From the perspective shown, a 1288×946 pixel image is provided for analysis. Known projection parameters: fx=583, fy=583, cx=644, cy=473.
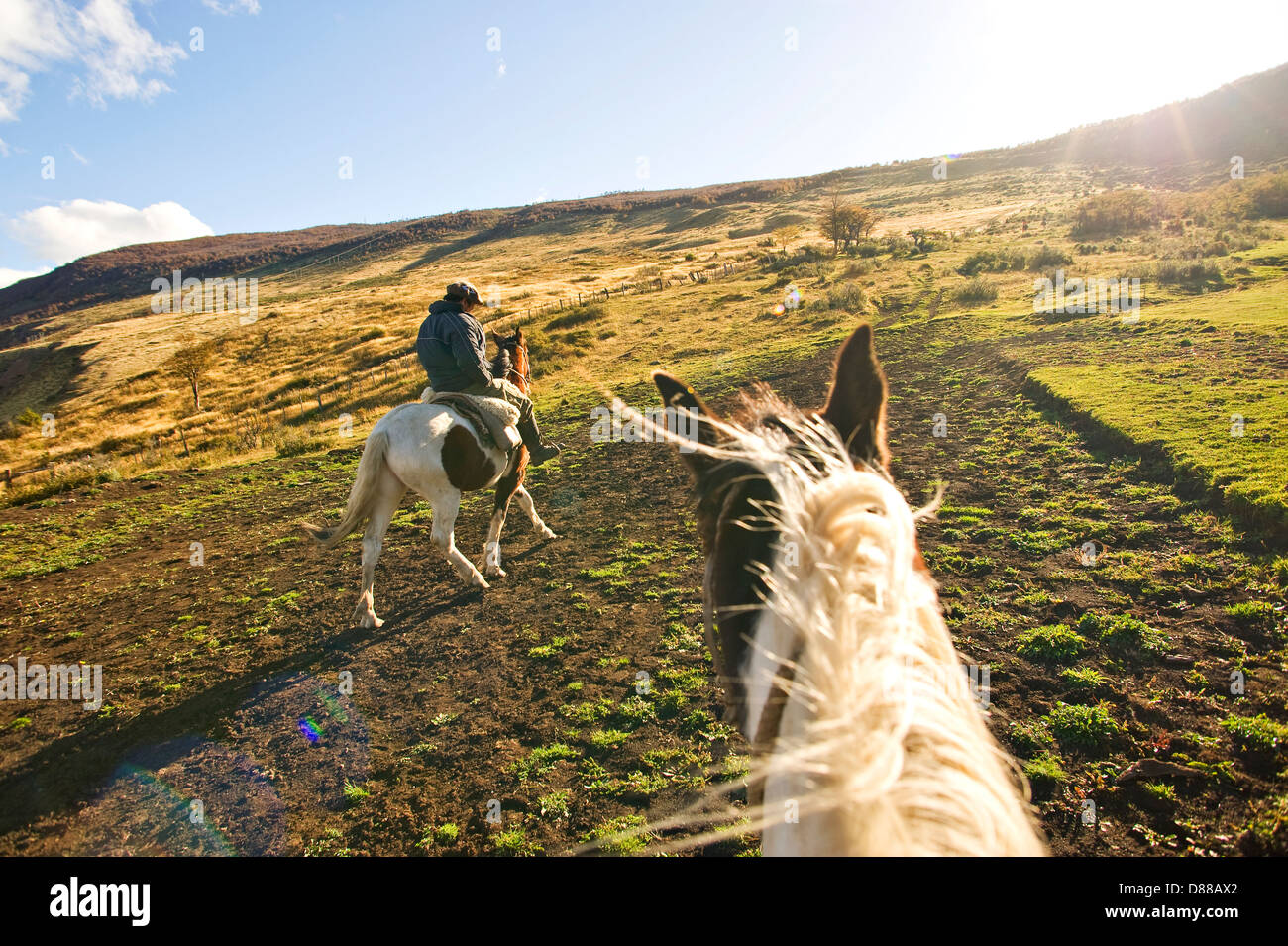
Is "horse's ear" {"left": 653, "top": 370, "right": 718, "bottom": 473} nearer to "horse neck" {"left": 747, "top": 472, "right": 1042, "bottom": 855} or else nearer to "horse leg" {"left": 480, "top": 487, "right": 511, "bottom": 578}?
"horse neck" {"left": 747, "top": 472, "right": 1042, "bottom": 855}

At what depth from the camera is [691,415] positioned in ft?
6.61

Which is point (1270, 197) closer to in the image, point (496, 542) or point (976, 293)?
point (976, 293)

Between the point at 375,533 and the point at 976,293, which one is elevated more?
the point at 976,293

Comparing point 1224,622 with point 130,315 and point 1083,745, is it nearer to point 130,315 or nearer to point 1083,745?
point 1083,745

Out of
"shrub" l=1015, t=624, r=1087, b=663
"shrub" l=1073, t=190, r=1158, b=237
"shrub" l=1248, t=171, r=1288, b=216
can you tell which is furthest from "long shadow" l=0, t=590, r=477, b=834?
"shrub" l=1248, t=171, r=1288, b=216

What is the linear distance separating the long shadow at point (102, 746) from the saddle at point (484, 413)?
2.48 meters

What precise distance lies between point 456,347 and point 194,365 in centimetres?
3876

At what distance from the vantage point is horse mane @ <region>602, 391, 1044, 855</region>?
0.95 m

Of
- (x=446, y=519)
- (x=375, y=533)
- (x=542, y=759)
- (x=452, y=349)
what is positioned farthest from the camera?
(x=452, y=349)

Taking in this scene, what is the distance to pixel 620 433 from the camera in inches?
539

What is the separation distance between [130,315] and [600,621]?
290 feet

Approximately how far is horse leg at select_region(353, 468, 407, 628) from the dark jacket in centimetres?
128

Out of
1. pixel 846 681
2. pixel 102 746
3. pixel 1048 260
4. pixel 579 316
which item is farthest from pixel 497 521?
pixel 1048 260
